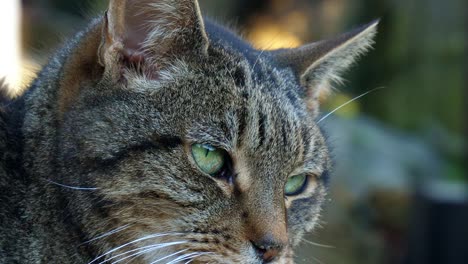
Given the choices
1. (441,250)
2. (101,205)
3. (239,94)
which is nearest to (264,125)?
(239,94)

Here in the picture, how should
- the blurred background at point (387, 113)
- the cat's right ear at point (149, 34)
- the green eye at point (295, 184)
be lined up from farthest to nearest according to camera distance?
the blurred background at point (387, 113), the green eye at point (295, 184), the cat's right ear at point (149, 34)

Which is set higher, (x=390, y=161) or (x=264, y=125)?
(x=390, y=161)

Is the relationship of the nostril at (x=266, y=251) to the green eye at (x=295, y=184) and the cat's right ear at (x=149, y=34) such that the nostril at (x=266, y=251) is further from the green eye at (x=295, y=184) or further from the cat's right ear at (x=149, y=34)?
the cat's right ear at (x=149, y=34)

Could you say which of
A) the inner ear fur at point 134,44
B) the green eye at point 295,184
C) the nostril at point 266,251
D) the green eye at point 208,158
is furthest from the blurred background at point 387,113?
the nostril at point 266,251

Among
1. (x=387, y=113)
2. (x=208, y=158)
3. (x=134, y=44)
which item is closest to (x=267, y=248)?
(x=208, y=158)

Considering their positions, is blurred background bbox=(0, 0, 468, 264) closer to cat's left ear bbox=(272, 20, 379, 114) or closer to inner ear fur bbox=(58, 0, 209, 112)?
inner ear fur bbox=(58, 0, 209, 112)

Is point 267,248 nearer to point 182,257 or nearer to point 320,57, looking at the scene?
point 182,257

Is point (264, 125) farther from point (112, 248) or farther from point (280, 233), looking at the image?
point (112, 248)

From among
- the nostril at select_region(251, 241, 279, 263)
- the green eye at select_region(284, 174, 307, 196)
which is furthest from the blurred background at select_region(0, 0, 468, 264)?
the nostril at select_region(251, 241, 279, 263)
